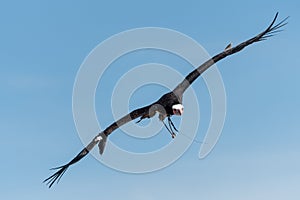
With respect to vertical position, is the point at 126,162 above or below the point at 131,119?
below

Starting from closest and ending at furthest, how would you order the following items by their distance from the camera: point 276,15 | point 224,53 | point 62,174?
point 276,15 → point 62,174 → point 224,53

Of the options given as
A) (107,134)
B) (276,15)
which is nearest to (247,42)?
(276,15)

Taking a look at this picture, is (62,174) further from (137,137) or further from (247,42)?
(247,42)

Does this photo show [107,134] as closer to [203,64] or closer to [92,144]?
[92,144]

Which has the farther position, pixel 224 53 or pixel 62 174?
pixel 224 53

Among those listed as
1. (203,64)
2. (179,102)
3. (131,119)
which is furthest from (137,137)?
(203,64)

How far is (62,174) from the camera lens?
1648 centimetres

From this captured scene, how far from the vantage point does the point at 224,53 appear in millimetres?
17578

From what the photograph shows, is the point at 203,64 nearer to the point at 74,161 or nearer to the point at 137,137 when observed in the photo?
the point at 137,137

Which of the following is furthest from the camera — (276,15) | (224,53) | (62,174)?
(224,53)

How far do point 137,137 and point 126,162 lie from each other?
1.09 m

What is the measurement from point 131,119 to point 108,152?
1293mm

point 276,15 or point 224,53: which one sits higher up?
point 224,53

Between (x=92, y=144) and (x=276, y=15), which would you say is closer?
(x=276, y=15)
